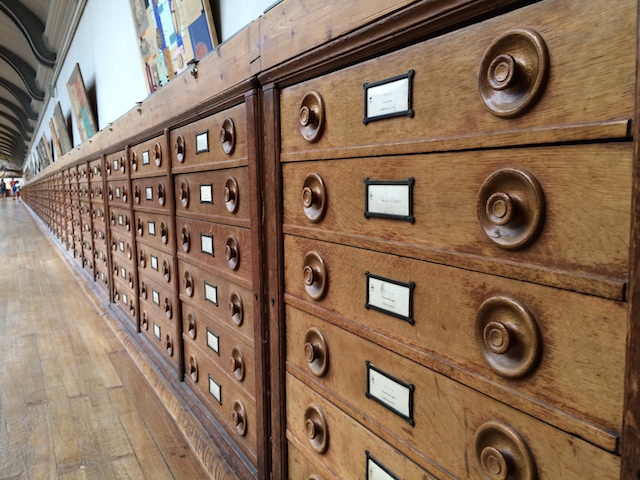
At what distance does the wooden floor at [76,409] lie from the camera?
6.13ft

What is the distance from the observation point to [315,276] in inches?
46.8

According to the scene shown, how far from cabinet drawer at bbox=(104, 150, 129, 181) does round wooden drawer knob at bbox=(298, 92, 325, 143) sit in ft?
7.47

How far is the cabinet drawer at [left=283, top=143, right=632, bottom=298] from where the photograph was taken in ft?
1.90

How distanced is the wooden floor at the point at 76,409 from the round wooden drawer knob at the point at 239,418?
270mm

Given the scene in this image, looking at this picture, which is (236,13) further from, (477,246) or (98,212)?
(98,212)

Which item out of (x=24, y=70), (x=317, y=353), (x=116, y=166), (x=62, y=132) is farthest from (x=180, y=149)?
(x=24, y=70)

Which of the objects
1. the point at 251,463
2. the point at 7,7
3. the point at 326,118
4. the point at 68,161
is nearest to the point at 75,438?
the point at 251,463

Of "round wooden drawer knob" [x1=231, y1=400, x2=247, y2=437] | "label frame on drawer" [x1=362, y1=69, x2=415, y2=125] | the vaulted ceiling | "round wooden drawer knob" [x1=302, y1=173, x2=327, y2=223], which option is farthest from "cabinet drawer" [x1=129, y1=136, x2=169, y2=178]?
the vaulted ceiling

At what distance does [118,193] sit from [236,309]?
2306 millimetres

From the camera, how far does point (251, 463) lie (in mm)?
1646

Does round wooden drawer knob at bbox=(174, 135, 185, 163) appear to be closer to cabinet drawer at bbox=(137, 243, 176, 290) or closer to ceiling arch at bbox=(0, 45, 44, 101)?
cabinet drawer at bbox=(137, 243, 176, 290)

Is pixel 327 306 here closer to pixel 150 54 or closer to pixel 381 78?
pixel 381 78

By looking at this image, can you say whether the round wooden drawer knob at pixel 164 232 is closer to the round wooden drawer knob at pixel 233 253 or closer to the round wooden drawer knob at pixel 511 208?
the round wooden drawer knob at pixel 233 253

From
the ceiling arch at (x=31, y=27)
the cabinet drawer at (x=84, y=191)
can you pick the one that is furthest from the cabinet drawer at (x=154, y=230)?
the ceiling arch at (x=31, y=27)
